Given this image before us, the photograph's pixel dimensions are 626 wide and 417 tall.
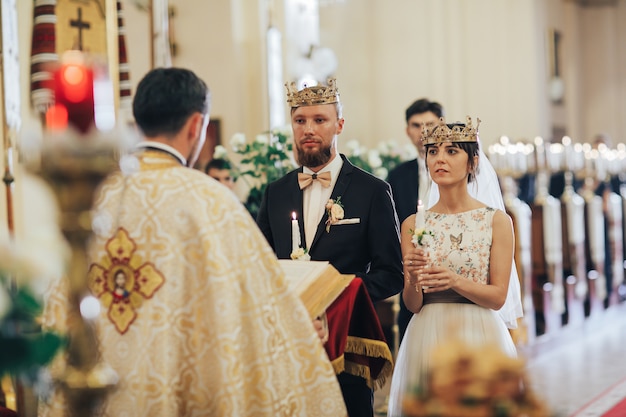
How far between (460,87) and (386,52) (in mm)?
1250

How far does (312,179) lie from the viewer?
4020 mm

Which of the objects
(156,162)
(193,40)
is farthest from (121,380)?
(193,40)

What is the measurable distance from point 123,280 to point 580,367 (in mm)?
6139

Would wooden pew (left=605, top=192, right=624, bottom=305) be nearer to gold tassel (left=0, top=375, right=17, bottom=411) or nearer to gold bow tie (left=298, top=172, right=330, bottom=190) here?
gold tassel (left=0, top=375, right=17, bottom=411)

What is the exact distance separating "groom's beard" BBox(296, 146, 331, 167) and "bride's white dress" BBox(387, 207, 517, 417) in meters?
0.64

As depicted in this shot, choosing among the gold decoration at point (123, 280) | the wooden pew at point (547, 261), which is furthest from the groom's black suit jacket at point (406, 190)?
the wooden pew at point (547, 261)

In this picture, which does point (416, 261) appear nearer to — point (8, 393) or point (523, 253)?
point (8, 393)

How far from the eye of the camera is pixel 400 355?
433 cm

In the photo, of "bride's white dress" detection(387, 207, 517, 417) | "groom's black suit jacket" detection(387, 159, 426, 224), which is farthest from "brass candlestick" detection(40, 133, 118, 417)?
"groom's black suit jacket" detection(387, 159, 426, 224)

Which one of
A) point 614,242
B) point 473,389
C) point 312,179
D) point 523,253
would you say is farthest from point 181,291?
point 614,242

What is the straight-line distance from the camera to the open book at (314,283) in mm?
3090

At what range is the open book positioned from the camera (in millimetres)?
3090

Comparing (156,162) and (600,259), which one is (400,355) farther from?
(600,259)

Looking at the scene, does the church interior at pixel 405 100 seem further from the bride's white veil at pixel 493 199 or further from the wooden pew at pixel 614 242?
the bride's white veil at pixel 493 199
